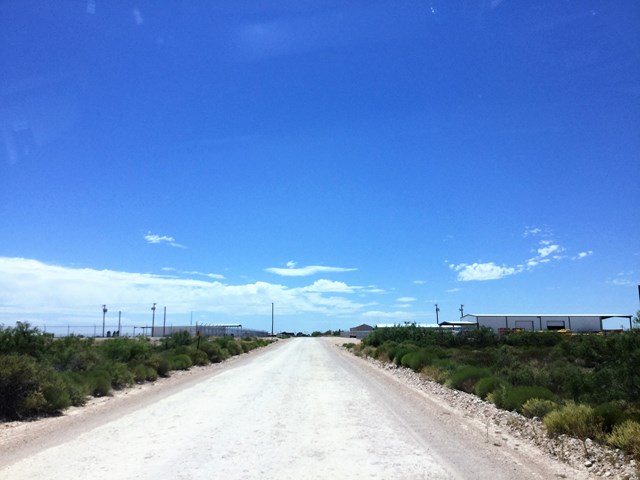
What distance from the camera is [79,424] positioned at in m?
13.3

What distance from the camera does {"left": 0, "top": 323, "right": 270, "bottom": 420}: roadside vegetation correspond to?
1484 centimetres

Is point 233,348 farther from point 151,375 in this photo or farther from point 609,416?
point 609,416

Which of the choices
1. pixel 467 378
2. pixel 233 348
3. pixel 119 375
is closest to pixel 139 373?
pixel 119 375

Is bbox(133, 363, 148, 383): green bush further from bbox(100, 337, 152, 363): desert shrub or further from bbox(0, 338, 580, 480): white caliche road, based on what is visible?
bbox(0, 338, 580, 480): white caliche road

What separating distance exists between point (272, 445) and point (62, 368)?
52.4ft

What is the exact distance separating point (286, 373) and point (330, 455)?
19.8 m

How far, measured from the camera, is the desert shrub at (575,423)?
1099 centimetres

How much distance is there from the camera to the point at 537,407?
13.7m

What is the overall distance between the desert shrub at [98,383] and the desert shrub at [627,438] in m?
16.6

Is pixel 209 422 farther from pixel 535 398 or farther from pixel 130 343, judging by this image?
pixel 130 343

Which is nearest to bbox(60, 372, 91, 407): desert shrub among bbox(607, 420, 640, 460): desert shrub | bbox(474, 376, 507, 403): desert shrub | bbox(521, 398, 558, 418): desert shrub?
bbox(474, 376, 507, 403): desert shrub

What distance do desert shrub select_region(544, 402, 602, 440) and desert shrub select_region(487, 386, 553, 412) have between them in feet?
10.0

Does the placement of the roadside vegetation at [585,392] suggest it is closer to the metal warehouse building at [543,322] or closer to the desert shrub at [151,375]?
the desert shrub at [151,375]

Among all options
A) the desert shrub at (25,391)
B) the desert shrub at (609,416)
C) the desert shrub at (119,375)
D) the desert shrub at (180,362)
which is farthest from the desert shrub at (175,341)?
the desert shrub at (609,416)
